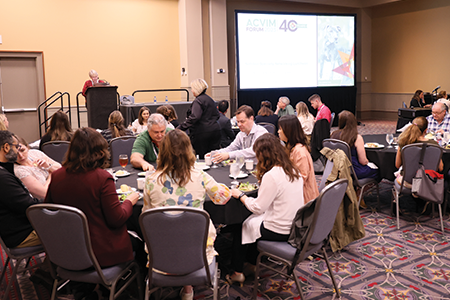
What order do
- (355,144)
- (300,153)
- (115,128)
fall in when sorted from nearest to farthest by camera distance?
(300,153) < (355,144) < (115,128)

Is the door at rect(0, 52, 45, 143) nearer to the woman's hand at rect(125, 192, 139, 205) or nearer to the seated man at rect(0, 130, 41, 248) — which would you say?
the seated man at rect(0, 130, 41, 248)

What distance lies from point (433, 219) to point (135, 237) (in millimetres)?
3484

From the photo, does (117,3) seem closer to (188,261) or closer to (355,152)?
(355,152)

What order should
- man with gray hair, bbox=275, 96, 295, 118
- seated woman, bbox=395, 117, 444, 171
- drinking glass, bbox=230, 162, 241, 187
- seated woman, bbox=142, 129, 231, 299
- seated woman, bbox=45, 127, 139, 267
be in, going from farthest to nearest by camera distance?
man with gray hair, bbox=275, 96, 295, 118, seated woman, bbox=395, 117, 444, 171, drinking glass, bbox=230, 162, 241, 187, seated woman, bbox=142, 129, 231, 299, seated woman, bbox=45, 127, 139, 267

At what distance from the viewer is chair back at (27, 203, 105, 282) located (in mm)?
2146

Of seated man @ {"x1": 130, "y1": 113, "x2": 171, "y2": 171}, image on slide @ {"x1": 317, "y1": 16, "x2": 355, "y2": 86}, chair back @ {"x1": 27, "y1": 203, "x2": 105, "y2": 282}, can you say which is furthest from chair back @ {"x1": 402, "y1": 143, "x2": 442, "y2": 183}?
image on slide @ {"x1": 317, "y1": 16, "x2": 355, "y2": 86}

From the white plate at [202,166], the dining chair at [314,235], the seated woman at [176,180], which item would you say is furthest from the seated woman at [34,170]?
the dining chair at [314,235]

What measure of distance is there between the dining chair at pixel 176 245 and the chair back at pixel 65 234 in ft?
1.12

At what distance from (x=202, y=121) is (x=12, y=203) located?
3.57m

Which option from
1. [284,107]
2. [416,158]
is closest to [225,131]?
[284,107]

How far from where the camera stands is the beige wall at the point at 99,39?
32.1ft

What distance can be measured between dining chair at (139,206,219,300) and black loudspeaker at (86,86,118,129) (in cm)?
606

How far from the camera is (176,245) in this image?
2.17 metres

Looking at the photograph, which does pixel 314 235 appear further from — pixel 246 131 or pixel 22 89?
pixel 22 89
